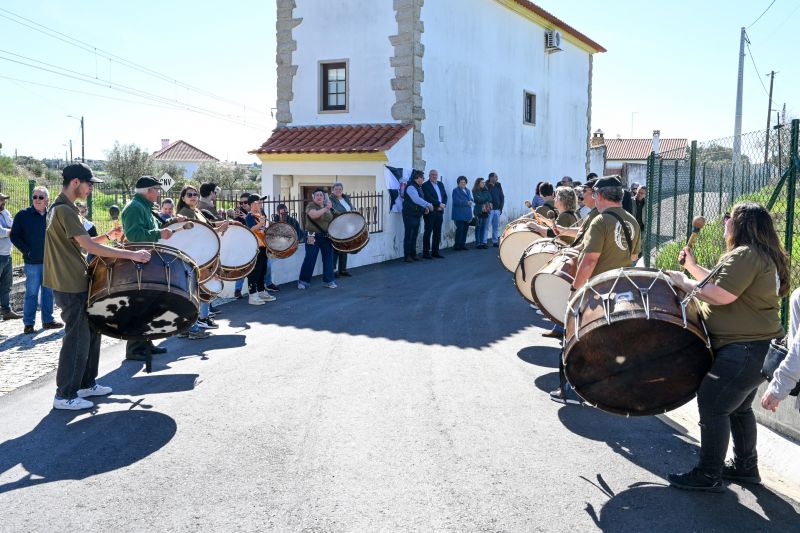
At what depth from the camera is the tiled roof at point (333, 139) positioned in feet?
56.0

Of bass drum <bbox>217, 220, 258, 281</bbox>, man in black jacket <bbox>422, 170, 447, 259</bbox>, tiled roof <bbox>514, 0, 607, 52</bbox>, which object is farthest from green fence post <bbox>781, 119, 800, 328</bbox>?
tiled roof <bbox>514, 0, 607, 52</bbox>

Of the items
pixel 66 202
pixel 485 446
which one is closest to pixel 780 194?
pixel 485 446

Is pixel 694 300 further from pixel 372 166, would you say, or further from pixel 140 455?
pixel 372 166

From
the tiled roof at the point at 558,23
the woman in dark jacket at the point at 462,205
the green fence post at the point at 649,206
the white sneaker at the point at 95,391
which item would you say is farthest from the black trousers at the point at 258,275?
the tiled roof at the point at 558,23

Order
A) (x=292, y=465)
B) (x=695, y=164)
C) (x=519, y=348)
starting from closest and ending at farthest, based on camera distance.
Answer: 1. (x=292, y=465)
2. (x=519, y=348)
3. (x=695, y=164)

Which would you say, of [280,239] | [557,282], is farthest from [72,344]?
[280,239]

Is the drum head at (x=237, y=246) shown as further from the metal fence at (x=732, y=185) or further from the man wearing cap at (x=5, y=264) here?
the metal fence at (x=732, y=185)

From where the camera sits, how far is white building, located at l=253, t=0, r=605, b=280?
17.5m

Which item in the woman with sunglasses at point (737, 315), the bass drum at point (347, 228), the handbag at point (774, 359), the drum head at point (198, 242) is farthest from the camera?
the bass drum at point (347, 228)

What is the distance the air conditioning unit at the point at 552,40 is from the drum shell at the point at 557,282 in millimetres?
19608

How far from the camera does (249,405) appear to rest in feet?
20.5

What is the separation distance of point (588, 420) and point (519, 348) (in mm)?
2486

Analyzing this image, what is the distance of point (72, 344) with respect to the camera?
20.2 feet

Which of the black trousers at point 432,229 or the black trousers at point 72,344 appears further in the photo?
the black trousers at point 432,229
